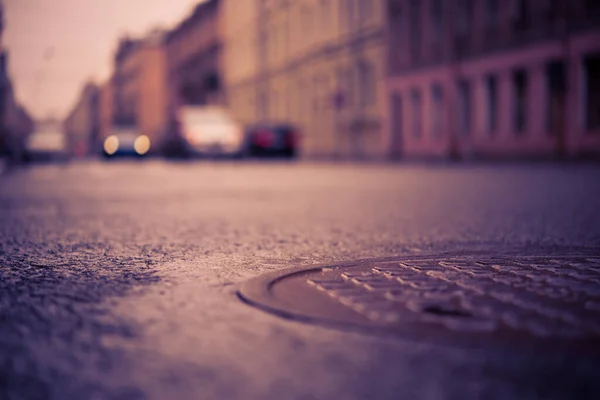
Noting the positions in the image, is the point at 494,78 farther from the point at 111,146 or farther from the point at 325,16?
the point at 111,146

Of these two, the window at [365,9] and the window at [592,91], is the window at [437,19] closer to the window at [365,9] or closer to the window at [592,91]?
the window at [365,9]

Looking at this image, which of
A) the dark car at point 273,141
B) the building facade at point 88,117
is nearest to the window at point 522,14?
the dark car at point 273,141

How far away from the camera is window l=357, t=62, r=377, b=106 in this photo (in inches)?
1539

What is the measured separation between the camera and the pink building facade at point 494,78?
2458 centimetres

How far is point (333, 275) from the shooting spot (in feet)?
14.3

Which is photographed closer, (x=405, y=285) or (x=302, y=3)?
(x=405, y=285)

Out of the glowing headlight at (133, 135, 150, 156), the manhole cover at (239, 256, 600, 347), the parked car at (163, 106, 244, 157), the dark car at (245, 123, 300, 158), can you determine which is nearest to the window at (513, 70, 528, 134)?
the dark car at (245, 123, 300, 158)

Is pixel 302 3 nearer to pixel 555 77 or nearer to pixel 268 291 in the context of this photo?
pixel 555 77

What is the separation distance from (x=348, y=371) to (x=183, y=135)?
33.6m

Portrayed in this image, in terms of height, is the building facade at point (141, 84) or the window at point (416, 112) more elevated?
the building facade at point (141, 84)

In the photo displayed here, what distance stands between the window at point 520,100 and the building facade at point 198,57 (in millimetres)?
39979

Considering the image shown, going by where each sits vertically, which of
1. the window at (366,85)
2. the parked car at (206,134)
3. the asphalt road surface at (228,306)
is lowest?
the asphalt road surface at (228,306)

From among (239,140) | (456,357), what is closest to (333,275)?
(456,357)

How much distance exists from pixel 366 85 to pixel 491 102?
35.2 ft
